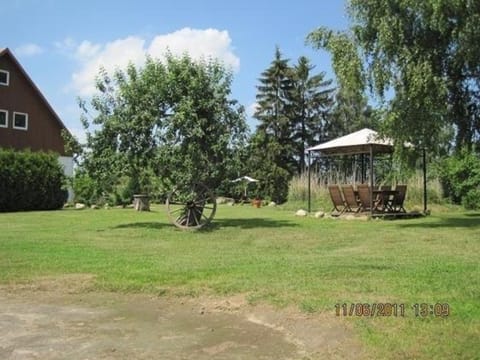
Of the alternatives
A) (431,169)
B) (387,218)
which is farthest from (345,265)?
(431,169)

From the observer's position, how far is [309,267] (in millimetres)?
8312

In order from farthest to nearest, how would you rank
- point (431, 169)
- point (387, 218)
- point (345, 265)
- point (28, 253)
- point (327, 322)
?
1. point (431, 169)
2. point (387, 218)
3. point (28, 253)
4. point (345, 265)
5. point (327, 322)

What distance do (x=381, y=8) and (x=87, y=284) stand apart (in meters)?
11.0

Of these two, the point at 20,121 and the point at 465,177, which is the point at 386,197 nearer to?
the point at 465,177

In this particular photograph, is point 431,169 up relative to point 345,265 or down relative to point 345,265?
up

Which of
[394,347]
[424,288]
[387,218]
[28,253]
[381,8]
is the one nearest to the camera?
[394,347]

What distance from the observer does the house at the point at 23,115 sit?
3634 cm

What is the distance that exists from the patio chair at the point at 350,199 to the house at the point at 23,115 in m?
20.4

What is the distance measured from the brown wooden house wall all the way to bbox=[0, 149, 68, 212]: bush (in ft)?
24.5

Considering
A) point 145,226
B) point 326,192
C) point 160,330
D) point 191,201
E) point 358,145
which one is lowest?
point 160,330

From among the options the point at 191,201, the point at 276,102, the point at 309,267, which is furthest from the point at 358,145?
the point at 276,102

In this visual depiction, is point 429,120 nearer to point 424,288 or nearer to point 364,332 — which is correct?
point 424,288

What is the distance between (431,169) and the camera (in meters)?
27.0

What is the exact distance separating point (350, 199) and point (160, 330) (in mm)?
15433
